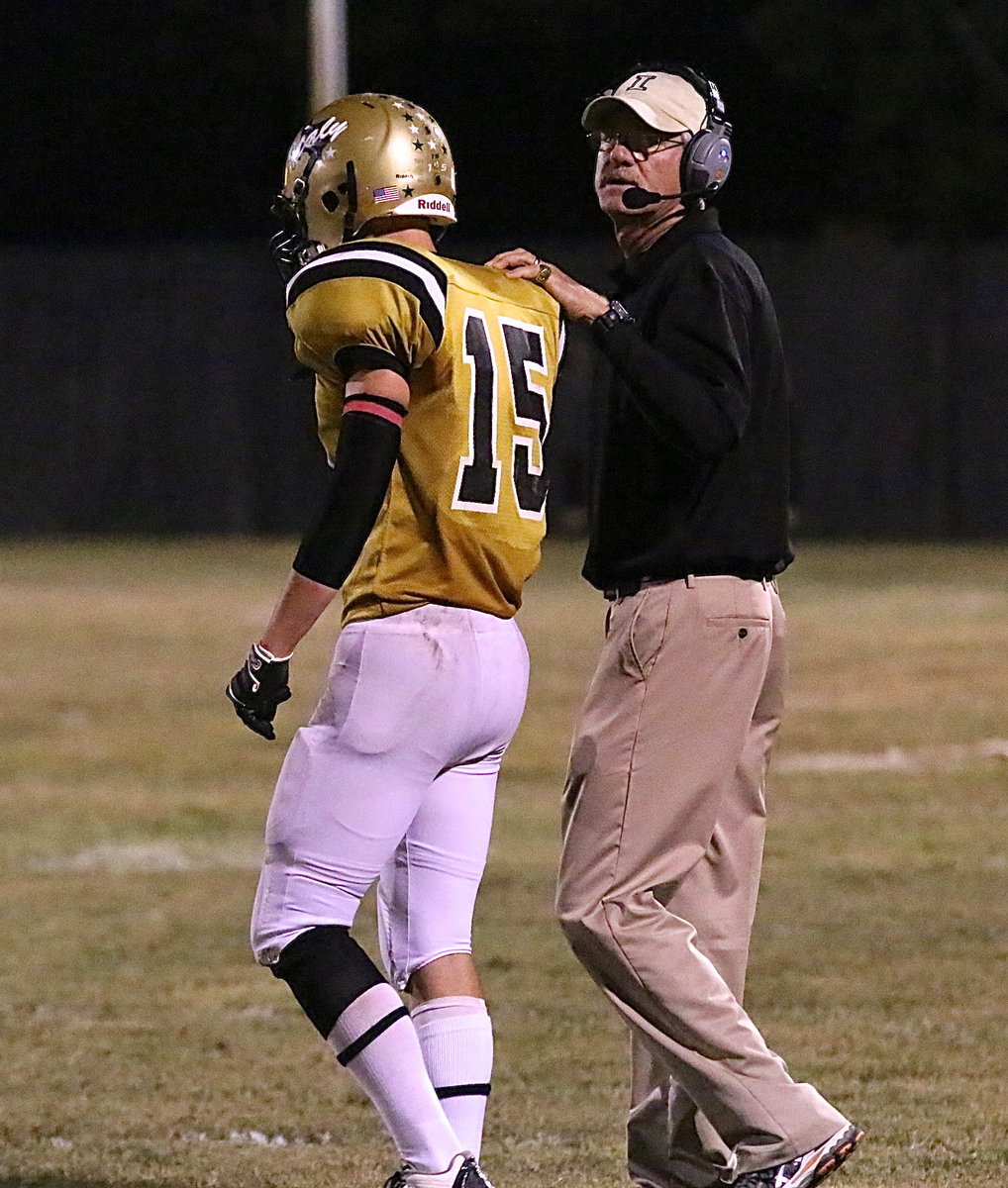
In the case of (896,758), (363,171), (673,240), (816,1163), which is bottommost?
(896,758)

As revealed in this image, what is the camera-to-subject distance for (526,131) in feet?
115

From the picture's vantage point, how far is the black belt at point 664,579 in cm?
462

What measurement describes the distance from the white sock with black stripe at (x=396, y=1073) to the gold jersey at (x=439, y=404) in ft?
2.21

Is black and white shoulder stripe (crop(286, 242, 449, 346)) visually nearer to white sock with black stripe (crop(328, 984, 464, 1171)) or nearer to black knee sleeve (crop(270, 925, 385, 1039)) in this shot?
black knee sleeve (crop(270, 925, 385, 1039))

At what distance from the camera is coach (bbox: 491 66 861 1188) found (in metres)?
4.48

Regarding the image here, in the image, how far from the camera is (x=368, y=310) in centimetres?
427

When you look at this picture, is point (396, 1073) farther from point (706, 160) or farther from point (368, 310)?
point (706, 160)

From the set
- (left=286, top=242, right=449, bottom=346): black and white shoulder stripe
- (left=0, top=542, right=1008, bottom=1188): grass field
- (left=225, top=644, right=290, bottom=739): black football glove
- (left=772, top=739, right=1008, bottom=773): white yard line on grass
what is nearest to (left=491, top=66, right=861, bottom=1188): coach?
(left=286, top=242, right=449, bottom=346): black and white shoulder stripe

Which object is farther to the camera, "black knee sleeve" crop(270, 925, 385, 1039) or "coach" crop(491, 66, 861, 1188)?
"coach" crop(491, 66, 861, 1188)

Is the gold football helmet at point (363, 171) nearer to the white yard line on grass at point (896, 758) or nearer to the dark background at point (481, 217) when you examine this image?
the white yard line on grass at point (896, 758)

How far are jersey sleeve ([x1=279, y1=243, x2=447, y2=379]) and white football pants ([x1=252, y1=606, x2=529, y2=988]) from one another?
0.45 m

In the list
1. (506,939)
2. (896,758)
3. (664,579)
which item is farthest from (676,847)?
(896,758)

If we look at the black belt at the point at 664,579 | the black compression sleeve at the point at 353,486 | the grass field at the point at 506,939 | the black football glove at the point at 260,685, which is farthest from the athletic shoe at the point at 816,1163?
the black compression sleeve at the point at 353,486

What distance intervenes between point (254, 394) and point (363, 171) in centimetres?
2496
